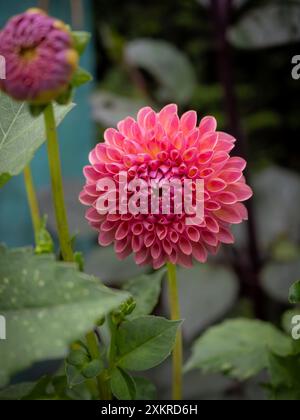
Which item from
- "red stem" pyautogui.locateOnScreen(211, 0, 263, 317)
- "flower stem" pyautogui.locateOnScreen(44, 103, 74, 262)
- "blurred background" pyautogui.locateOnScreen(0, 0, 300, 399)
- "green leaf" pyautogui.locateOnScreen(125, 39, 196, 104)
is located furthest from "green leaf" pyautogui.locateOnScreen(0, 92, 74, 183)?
"green leaf" pyautogui.locateOnScreen(125, 39, 196, 104)

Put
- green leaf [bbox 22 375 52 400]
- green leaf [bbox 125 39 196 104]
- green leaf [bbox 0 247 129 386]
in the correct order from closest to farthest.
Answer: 1. green leaf [bbox 0 247 129 386]
2. green leaf [bbox 22 375 52 400]
3. green leaf [bbox 125 39 196 104]

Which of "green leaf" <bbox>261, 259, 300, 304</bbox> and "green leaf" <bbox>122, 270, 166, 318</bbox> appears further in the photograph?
"green leaf" <bbox>261, 259, 300, 304</bbox>

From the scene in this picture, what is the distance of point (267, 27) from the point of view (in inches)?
28.6

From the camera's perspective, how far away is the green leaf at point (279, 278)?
71 cm

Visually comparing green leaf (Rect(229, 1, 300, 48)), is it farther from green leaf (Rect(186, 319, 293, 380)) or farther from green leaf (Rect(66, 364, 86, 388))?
green leaf (Rect(66, 364, 86, 388))

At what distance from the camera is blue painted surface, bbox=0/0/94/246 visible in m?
0.90

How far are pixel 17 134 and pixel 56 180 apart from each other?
53 mm

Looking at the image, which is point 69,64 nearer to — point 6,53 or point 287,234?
point 6,53

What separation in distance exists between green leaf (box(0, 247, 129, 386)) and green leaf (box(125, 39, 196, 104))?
2.07 ft

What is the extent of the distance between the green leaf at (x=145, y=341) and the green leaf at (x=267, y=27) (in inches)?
19.9

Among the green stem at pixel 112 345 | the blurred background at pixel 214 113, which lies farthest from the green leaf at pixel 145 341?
the blurred background at pixel 214 113

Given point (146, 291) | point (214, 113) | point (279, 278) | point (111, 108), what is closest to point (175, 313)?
point (146, 291)

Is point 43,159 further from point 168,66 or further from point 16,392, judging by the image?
point 16,392
